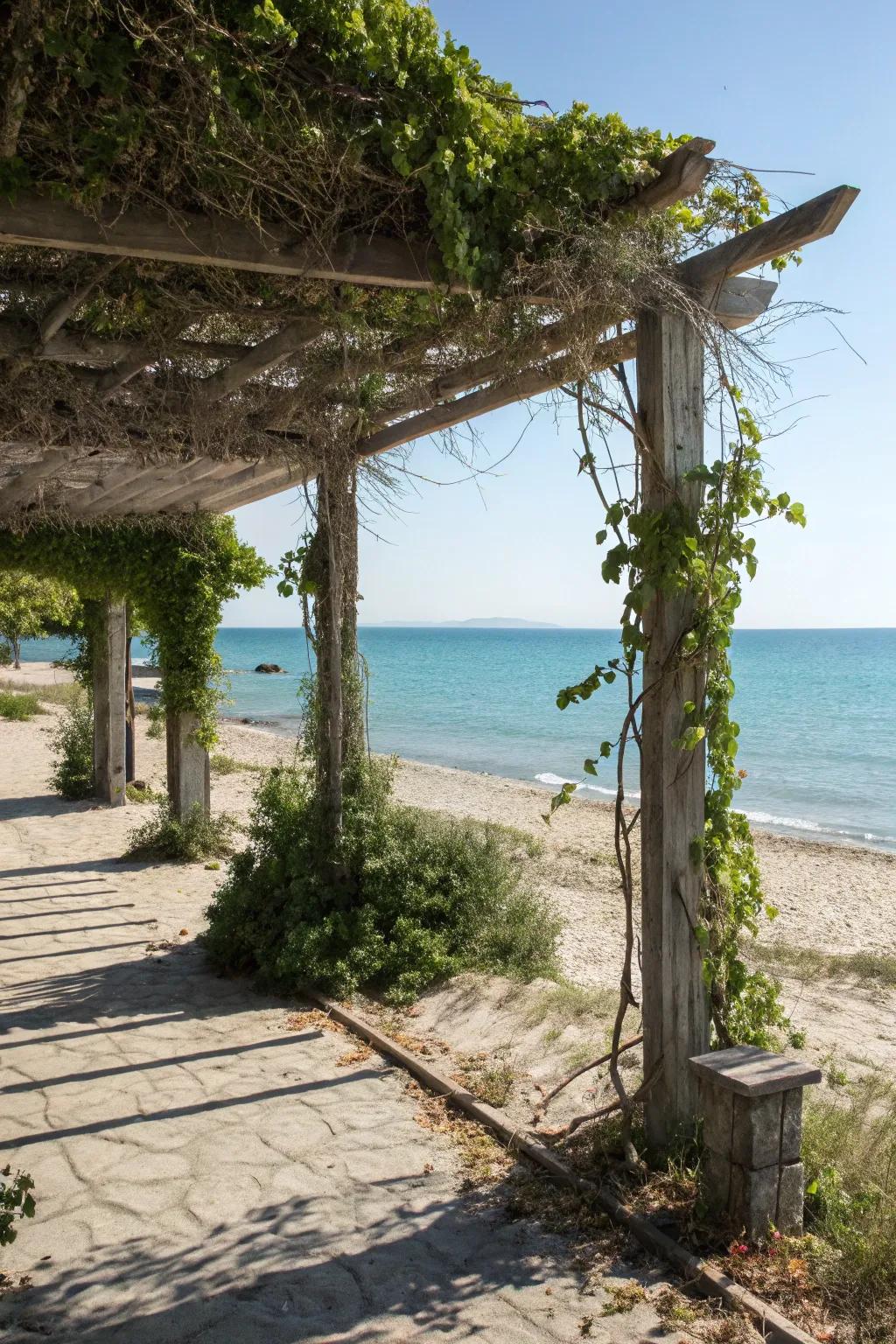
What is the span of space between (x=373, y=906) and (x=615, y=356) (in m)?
3.30

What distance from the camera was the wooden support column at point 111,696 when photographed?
10.9 meters

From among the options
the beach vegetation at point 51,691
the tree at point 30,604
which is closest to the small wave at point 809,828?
the tree at point 30,604

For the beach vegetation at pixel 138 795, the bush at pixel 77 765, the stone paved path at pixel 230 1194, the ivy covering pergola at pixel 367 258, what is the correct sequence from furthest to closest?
the bush at pixel 77 765, the beach vegetation at pixel 138 795, the stone paved path at pixel 230 1194, the ivy covering pergola at pixel 367 258

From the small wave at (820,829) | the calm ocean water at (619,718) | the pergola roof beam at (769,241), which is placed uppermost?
the pergola roof beam at (769,241)

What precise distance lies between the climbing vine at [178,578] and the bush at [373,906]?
324 centimetres

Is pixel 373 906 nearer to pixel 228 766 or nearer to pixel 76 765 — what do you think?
pixel 76 765

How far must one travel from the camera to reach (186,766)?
9.18m

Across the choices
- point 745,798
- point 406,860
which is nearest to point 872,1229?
point 406,860

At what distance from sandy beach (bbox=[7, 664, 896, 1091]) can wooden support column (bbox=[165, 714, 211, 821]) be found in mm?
762

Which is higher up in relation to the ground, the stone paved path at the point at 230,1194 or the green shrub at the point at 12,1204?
the green shrub at the point at 12,1204

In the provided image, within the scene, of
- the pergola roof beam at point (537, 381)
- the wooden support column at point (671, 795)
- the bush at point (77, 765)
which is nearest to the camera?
the wooden support column at point (671, 795)

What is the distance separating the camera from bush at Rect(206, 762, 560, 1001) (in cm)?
540

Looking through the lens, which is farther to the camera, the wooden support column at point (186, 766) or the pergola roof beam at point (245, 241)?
the wooden support column at point (186, 766)

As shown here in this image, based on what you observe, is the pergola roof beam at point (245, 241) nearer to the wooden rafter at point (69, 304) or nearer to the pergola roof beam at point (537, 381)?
the wooden rafter at point (69, 304)
